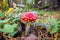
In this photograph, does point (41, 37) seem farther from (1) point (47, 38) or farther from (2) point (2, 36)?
(2) point (2, 36)

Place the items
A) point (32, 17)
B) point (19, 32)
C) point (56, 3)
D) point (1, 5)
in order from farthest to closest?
point (56, 3)
point (1, 5)
point (19, 32)
point (32, 17)

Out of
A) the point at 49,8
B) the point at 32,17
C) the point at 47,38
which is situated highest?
the point at 32,17

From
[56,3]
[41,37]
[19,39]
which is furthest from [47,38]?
[56,3]

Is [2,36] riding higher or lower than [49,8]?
higher

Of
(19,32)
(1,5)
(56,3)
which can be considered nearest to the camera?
(19,32)

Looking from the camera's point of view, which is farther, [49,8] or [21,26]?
[49,8]

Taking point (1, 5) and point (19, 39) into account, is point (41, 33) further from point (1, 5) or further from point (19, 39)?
point (1, 5)

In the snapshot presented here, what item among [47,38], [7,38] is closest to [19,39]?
[7,38]

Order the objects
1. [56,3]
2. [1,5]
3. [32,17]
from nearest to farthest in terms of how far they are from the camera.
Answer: [32,17], [1,5], [56,3]

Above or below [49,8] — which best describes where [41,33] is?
above
